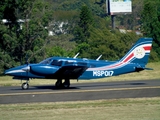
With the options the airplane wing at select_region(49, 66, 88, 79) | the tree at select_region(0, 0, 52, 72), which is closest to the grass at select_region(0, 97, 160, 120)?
the airplane wing at select_region(49, 66, 88, 79)

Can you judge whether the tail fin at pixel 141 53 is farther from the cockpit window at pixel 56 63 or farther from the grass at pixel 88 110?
the grass at pixel 88 110

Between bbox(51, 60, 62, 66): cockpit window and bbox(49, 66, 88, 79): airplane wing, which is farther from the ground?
bbox(51, 60, 62, 66): cockpit window

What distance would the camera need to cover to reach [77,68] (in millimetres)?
29188

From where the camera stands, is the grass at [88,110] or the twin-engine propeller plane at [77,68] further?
the twin-engine propeller plane at [77,68]

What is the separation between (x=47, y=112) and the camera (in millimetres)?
A: 19953

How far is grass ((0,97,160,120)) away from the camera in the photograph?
1864cm

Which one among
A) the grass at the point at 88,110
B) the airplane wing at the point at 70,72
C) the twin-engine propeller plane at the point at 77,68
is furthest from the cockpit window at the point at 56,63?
the grass at the point at 88,110

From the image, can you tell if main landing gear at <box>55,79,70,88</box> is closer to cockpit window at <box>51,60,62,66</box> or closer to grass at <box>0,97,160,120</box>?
cockpit window at <box>51,60,62,66</box>

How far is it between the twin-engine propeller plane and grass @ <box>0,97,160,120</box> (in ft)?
21.7

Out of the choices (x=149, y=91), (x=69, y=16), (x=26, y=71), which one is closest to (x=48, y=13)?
(x=26, y=71)

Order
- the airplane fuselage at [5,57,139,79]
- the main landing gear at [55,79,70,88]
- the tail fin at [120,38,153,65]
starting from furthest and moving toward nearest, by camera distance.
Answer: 1. the tail fin at [120,38,153,65]
2. the main landing gear at [55,79,70,88]
3. the airplane fuselage at [5,57,139,79]

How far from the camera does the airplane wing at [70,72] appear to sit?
95.3 feet

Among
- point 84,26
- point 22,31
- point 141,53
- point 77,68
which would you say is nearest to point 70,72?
point 77,68

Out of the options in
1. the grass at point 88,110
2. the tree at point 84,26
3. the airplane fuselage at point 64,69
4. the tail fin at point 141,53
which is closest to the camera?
the grass at point 88,110
